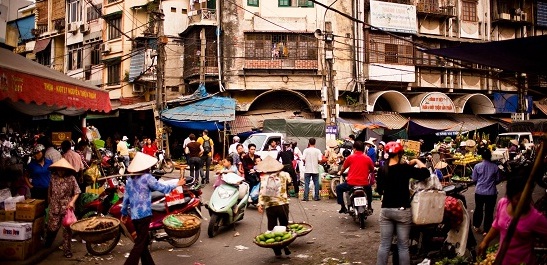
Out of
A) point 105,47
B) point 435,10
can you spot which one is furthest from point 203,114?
point 435,10

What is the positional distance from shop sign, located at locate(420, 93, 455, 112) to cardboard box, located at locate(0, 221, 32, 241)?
91.6 ft

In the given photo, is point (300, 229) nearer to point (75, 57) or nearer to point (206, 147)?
point (206, 147)

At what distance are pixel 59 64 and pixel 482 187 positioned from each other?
39.5m

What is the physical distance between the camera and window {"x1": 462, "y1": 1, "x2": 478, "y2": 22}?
119 feet

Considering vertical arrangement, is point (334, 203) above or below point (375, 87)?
below

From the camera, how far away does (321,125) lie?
25.8 m

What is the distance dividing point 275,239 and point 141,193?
2.19m

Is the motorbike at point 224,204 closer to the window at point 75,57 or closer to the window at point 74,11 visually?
the window at point 75,57

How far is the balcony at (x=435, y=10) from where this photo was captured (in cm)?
3425

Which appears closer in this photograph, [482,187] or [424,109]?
[482,187]

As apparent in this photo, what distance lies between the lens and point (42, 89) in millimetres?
9367

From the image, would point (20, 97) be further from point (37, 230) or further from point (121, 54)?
point (121, 54)

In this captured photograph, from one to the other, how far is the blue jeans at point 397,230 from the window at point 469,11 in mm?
32571

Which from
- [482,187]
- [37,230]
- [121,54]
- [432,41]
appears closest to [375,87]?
[432,41]
